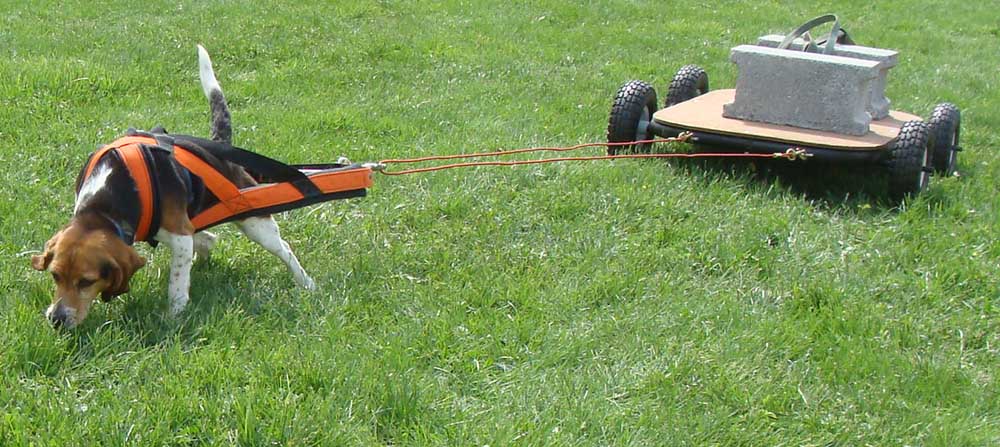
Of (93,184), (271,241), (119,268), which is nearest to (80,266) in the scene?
(119,268)

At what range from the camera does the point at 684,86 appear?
7156 millimetres

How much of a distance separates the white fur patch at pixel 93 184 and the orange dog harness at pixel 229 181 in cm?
6

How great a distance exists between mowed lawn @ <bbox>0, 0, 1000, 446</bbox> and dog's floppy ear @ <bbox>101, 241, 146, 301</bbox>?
0.14 metres

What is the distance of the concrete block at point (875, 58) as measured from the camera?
Answer: 21.4 feet

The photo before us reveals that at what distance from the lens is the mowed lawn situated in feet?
10.9

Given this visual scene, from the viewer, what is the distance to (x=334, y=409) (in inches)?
128

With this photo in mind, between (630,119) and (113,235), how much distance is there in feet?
12.2

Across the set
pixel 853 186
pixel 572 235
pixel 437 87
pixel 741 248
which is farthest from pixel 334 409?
pixel 437 87

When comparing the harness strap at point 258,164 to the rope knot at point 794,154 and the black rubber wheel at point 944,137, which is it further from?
the black rubber wheel at point 944,137

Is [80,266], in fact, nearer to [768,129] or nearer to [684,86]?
[768,129]

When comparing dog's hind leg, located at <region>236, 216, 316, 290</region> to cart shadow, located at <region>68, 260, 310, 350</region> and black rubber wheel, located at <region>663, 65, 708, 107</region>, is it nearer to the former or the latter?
cart shadow, located at <region>68, 260, 310, 350</region>

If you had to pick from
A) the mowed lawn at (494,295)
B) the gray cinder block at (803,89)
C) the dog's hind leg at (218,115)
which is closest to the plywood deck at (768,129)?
the gray cinder block at (803,89)

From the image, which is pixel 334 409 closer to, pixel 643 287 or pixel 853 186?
pixel 643 287

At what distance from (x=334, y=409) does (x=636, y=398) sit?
Answer: 43.0 inches
